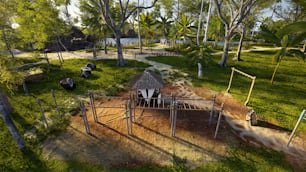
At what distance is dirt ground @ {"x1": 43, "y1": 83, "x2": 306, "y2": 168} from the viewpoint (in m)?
6.96

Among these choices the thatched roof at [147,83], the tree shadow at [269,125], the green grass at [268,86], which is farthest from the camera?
the green grass at [268,86]

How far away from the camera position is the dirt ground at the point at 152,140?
6.96 meters

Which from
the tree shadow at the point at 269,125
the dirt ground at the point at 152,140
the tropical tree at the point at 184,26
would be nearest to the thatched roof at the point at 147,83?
the dirt ground at the point at 152,140

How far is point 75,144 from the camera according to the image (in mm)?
7691

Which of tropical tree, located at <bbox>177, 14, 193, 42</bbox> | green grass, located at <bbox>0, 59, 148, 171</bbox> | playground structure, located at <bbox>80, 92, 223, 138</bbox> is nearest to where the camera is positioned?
green grass, located at <bbox>0, 59, 148, 171</bbox>

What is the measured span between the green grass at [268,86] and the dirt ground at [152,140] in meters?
1.80

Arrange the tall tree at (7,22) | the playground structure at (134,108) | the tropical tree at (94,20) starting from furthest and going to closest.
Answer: the tropical tree at (94,20) → the tall tree at (7,22) → the playground structure at (134,108)

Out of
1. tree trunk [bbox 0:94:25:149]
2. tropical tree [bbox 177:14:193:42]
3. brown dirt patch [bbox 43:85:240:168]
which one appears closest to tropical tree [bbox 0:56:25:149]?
tree trunk [bbox 0:94:25:149]

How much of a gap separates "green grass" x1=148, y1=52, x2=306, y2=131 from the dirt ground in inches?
71.0

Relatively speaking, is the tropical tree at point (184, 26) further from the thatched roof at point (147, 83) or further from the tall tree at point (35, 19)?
the thatched roof at point (147, 83)

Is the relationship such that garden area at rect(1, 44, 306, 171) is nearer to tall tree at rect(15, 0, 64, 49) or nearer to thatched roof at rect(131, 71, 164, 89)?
thatched roof at rect(131, 71, 164, 89)

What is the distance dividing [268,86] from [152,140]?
41.9 ft

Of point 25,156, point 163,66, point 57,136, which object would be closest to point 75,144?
point 57,136

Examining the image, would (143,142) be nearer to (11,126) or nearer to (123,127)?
(123,127)
